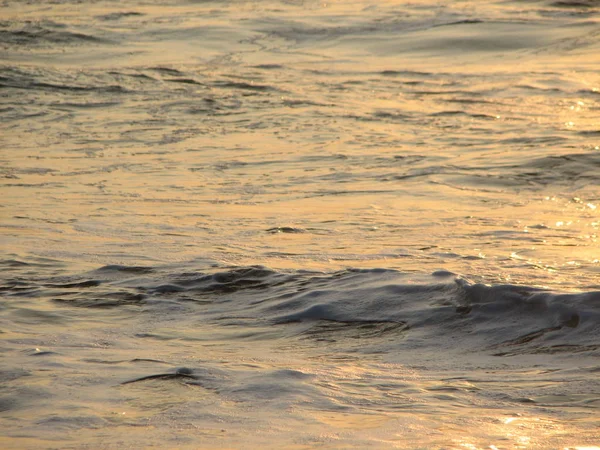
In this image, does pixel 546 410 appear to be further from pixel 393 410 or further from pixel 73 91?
pixel 73 91

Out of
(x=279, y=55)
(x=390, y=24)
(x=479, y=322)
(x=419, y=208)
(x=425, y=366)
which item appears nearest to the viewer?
(x=425, y=366)

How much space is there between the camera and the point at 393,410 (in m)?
3.09

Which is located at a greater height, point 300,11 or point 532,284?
point 300,11

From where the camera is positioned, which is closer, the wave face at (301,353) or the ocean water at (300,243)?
the wave face at (301,353)

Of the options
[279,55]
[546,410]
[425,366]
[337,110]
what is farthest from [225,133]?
[546,410]

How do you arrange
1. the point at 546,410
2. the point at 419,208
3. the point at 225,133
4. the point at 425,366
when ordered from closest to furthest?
the point at 546,410 < the point at 425,366 < the point at 419,208 < the point at 225,133

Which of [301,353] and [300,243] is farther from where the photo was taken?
[300,243]

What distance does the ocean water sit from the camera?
3.09 metres

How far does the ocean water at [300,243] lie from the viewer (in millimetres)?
3092

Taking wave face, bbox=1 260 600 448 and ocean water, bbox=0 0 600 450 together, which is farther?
ocean water, bbox=0 0 600 450

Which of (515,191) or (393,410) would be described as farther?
(515,191)

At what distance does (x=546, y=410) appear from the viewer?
10.0 feet

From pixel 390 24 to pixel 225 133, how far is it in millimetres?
6060

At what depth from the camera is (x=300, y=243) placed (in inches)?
221
